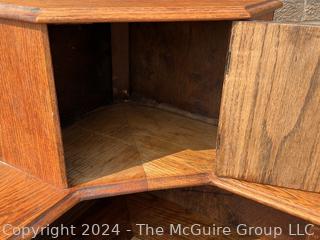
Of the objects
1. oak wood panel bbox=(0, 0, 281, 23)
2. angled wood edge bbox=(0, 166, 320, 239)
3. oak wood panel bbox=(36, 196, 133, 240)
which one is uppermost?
oak wood panel bbox=(0, 0, 281, 23)

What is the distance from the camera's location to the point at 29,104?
0.71m

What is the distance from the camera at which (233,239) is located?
3.68ft

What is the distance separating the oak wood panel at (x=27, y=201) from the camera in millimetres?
686

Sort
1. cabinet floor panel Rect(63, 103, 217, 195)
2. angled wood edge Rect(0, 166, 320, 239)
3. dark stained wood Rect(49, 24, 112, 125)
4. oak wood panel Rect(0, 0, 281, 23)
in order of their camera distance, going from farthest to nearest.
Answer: dark stained wood Rect(49, 24, 112, 125), cabinet floor panel Rect(63, 103, 217, 195), angled wood edge Rect(0, 166, 320, 239), oak wood panel Rect(0, 0, 281, 23)

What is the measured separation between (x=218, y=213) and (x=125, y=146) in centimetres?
43

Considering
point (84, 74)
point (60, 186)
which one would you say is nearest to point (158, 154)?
point (60, 186)

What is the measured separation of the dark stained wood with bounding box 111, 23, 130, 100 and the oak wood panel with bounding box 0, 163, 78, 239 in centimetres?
53

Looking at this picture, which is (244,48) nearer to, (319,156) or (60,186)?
(319,156)

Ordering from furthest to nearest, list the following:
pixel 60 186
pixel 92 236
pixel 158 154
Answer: pixel 92 236 < pixel 158 154 < pixel 60 186

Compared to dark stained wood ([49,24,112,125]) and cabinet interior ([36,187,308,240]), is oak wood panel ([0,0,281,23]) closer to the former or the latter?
dark stained wood ([49,24,112,125])

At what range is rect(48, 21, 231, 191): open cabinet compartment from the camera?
89 cm

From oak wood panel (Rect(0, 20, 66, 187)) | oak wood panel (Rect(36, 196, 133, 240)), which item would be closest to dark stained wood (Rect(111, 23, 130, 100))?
oak wood panel (Rect(36, 196, 133, 240))

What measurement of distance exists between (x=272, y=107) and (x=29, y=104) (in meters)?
0.50

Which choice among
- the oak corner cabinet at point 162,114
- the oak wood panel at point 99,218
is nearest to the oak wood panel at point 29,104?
the oak corner cabinet at point 162,114
